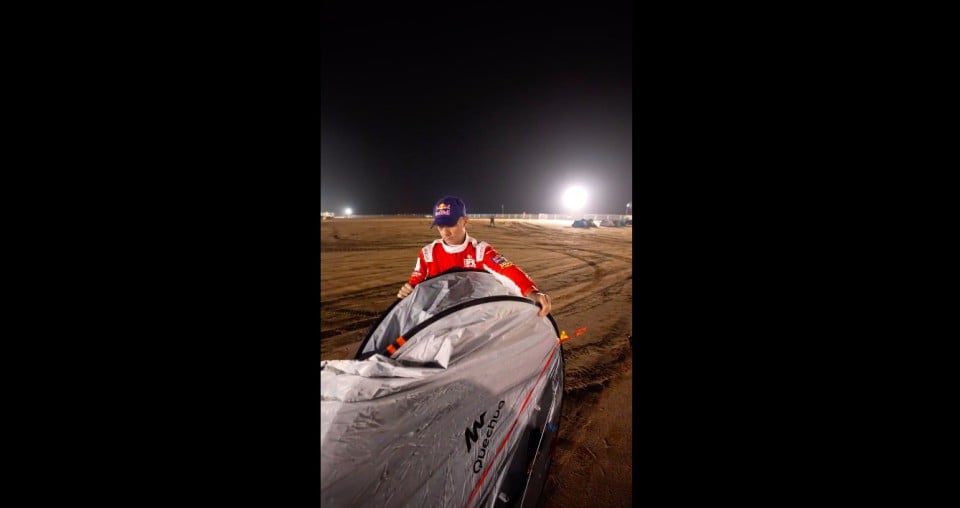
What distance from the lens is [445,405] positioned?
1.30 m

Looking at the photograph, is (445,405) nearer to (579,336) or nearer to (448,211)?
(448,211)

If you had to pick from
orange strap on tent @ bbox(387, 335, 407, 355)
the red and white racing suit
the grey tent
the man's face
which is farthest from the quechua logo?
the man's face

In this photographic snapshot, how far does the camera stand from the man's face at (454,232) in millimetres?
2854

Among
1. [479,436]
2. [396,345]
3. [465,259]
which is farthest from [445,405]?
[465,259]

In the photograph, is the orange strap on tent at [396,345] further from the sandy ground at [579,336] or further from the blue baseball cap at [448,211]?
Result: the blue baseball cap at [448,211]

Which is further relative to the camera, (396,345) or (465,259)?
(465,259)

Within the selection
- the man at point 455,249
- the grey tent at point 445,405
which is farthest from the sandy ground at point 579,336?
the man at point 455,249

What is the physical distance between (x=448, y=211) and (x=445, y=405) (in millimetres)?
1750

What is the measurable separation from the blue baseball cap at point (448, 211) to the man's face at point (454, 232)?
32 millimetres

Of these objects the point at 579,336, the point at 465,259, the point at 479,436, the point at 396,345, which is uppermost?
the point at 465,259

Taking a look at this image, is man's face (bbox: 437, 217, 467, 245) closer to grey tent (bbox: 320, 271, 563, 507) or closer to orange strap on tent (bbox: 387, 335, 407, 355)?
grey tent (bbox: 320, 271, 563, 507)

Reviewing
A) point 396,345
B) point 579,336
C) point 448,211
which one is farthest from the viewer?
point 579,336
